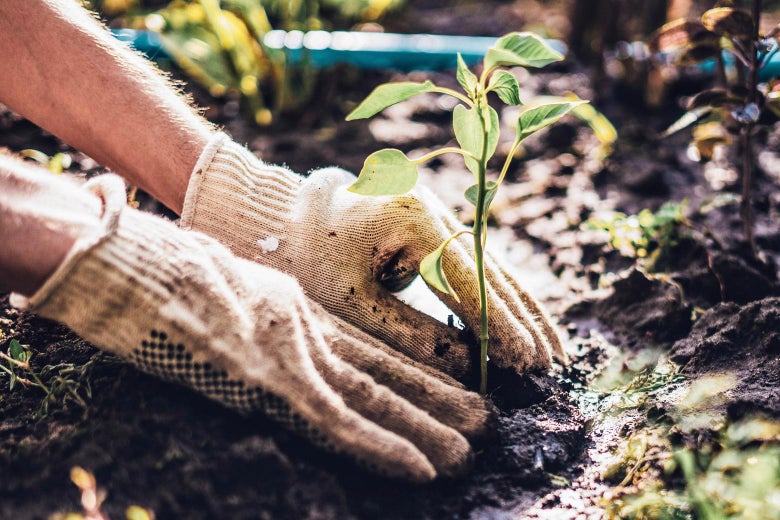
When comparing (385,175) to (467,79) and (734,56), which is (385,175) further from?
→ (734,56)

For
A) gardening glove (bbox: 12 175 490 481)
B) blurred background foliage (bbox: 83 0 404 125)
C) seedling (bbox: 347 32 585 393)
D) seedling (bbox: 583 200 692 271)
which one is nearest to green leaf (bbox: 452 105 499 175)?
seedling (bbox: 347 32 585 393)

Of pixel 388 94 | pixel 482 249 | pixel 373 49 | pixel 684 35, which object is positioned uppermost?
pixel 373 49

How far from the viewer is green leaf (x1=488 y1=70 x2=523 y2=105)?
116 cm

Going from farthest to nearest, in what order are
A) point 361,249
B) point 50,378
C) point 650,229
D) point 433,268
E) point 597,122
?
point 597,122, point 650,229, point 361,249, point 50,378, point 433,268

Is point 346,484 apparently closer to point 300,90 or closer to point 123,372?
point 123,372

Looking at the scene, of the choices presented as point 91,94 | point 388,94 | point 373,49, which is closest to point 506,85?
point 388,94

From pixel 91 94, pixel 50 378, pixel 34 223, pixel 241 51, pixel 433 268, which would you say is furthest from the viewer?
pixel 241 51

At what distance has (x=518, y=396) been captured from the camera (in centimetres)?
140

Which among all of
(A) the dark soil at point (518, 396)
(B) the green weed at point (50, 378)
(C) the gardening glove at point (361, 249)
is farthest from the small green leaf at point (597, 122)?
(B) the green weed at point (50, 378)

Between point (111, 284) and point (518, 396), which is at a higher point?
point (518, 396)

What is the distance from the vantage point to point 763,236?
2.00 meters

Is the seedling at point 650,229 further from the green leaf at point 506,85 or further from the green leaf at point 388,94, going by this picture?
the green leaf at point 388,94

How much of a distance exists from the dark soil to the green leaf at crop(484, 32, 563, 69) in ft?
2.27

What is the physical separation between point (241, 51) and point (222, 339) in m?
1.86
